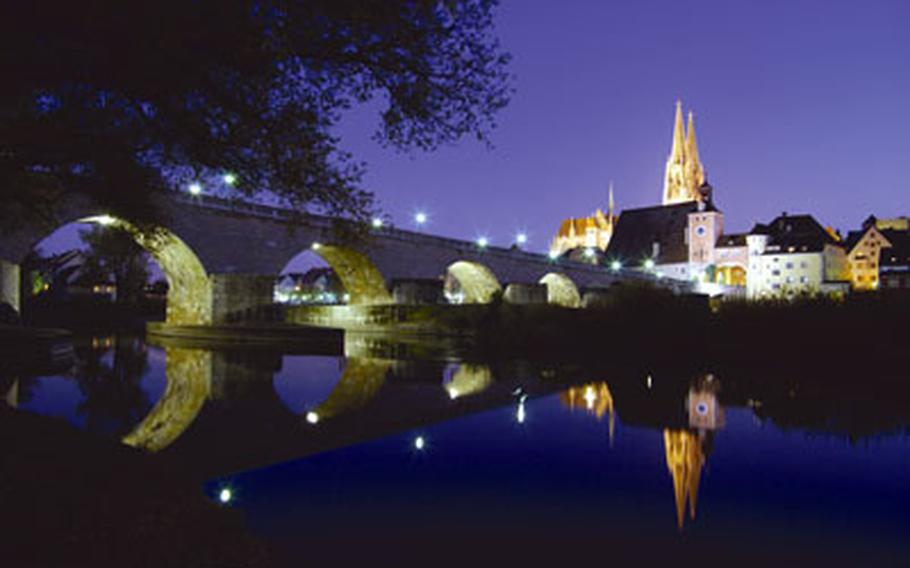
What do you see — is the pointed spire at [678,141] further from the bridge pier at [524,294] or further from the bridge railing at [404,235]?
the bridge pier at [524,294]

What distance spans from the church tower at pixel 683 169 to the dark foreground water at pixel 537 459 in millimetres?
119864

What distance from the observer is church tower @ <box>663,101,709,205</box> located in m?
126

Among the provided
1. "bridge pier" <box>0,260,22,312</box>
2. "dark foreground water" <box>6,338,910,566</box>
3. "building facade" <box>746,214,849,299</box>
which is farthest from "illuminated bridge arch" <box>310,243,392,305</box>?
"building facade" <box>746,214,849,299</box>

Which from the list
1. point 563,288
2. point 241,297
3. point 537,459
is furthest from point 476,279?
point 537,459

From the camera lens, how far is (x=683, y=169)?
127 meters

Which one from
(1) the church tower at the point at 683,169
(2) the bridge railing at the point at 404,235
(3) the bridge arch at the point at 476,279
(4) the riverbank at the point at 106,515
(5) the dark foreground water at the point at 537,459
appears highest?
(1) the church tower at the point at 683,169

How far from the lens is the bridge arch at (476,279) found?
52562mm

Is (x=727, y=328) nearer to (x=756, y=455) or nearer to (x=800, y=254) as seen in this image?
(x=756, y=455)

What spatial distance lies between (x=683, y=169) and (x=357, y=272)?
10181 centimetres

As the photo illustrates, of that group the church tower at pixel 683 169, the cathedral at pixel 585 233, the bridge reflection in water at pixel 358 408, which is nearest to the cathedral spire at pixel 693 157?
the church tower at pixel 683 169

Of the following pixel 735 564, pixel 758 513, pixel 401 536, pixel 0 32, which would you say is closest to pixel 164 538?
pixel 401 536

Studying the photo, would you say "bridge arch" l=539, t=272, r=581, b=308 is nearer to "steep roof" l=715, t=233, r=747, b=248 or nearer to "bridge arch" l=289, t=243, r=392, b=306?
"bridge arch" l=289, t=243, r=392, b=306

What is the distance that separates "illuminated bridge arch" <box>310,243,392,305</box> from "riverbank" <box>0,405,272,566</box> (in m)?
32.9

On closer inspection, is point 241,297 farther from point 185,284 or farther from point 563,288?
point 563,288
